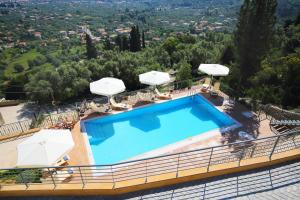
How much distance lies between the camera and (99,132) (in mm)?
13508

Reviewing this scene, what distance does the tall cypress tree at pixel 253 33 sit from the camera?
1284cm

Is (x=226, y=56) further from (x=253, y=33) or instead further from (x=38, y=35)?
(x=38, y=35)

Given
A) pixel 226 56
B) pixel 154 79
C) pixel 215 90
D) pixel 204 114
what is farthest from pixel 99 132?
pixel 226 56

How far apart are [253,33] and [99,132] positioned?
984cm

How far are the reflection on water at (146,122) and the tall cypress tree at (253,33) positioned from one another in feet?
19.2

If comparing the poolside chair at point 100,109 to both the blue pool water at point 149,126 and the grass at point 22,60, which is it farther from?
the grass at point 22,60

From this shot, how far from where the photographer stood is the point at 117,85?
1480 cm

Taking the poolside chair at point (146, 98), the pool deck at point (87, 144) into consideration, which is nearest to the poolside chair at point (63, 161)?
the pool deck at point (87, 144)

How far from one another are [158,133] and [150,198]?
7.16 meters

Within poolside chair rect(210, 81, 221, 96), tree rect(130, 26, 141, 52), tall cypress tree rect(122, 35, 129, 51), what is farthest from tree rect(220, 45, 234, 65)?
tall cypress tree rect(122, 35, 129, 51)

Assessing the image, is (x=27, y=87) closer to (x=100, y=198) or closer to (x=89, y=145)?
(x=89, y=145)

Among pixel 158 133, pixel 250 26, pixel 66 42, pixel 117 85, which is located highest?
pixel 250 26

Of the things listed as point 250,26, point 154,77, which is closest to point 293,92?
point 250,26

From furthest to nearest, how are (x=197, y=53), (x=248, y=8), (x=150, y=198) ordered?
(x=197, y=53) < (x=248, y=8) < (x=150, y=198)
